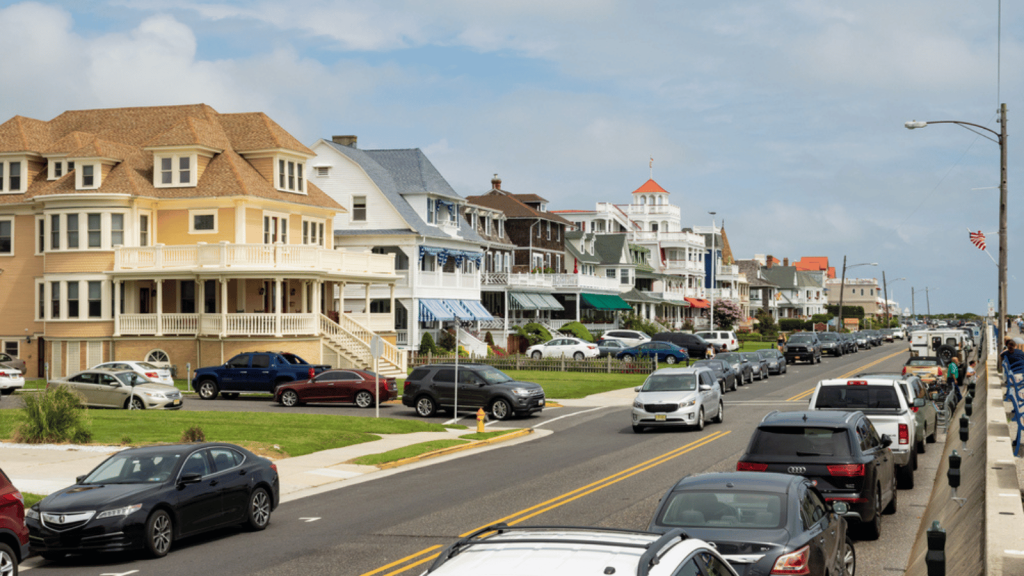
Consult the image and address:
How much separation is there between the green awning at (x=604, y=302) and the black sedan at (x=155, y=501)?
2373 inches

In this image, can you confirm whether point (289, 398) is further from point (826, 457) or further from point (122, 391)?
point (826, 457)

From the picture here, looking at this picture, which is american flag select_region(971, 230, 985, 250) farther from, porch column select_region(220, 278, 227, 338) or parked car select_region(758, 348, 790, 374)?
porch column select_region(220, 278, 227, 338)

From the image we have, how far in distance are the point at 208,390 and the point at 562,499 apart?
2389cm

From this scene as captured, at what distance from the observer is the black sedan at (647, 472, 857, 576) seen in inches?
335

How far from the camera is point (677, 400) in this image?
2773cm

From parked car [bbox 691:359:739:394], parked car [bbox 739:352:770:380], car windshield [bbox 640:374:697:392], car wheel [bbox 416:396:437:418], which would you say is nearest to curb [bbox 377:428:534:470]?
car windshield [bbox 640:374:697:392]

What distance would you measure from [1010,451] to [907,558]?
18.5ft

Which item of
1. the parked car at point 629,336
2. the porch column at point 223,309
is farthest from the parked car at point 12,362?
the parked car at point 629,336

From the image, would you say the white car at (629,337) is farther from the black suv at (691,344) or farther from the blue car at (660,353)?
the blue car at (660,353)

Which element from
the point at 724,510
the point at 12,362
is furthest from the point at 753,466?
the point at 12,362

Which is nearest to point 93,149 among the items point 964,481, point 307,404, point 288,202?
point 288,202

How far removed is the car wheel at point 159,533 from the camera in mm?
13102

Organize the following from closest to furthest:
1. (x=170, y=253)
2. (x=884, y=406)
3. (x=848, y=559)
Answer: (x=848, y=559), (x=884, y=406), (x=170, y=253)

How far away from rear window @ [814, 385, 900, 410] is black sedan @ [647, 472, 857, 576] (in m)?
8.77
